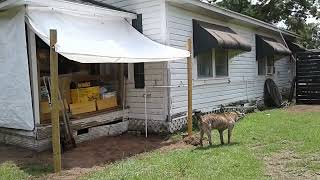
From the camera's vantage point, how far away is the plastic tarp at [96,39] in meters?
6.97

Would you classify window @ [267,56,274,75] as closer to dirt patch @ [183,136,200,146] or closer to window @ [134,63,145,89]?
window @ [134,63,145,89]

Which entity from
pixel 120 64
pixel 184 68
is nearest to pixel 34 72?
pixel 120 64

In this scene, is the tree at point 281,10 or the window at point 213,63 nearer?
the window at point 213,63

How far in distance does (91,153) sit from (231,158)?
2863 millimetres

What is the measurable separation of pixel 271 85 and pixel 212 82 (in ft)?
16.6

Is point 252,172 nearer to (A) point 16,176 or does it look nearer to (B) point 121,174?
(B) point 121,174

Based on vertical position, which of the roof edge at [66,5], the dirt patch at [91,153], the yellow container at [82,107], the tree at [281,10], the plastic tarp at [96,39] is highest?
the tree at [281,10]

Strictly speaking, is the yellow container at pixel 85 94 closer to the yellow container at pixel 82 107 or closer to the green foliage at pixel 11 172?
the yellow container at pixel 82 107

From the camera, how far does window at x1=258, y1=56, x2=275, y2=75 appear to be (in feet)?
51.9

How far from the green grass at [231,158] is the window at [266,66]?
6382 mm

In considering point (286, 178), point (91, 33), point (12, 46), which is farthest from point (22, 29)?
point (286, 178)

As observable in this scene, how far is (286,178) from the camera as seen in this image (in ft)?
18.1

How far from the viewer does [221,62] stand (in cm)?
1243

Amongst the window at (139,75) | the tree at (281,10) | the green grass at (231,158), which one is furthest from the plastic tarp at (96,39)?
the tree at (281,10)
